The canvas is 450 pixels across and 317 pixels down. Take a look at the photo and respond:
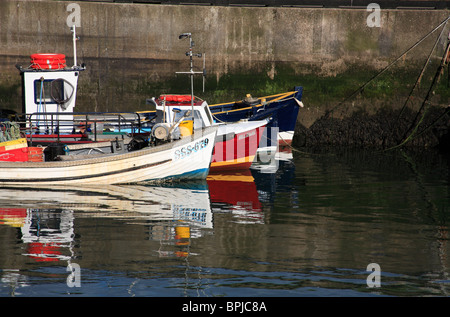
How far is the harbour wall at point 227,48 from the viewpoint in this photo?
22375 millimetres

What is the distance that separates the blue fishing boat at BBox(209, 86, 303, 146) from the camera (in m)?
20.7

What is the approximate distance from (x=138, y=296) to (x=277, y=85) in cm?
1598

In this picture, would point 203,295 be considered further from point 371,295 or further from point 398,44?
point 398,44

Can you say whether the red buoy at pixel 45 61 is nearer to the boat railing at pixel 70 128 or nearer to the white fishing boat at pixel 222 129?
the boat railing at pixel 70 128

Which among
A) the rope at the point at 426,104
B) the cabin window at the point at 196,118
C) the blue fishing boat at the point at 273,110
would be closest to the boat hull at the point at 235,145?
the cabin window at the point at 196,118

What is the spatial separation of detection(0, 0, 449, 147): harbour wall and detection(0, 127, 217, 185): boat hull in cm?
725

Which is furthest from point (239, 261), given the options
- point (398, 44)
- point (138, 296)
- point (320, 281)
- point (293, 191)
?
point (398, 44)

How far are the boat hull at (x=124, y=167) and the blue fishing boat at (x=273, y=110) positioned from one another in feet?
13.3

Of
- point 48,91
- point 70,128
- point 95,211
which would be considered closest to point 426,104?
point 70,128

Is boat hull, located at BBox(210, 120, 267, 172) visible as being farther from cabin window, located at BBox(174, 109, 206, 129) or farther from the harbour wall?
the harbour wall

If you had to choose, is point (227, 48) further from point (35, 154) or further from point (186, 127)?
point (35, 154)

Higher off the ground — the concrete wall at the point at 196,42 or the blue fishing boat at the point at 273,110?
the concrete wall at the point at 196,42

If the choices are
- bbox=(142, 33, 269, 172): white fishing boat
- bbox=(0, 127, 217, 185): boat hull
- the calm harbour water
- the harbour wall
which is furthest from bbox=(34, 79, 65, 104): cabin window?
the harbour wall

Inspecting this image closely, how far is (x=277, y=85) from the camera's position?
2323cm
